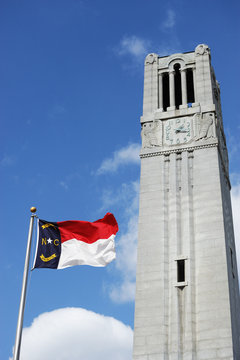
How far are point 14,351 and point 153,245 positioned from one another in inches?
694

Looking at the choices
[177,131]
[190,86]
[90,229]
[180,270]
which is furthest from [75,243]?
[190,86]

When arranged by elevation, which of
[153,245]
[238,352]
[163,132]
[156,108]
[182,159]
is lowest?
[238,352]

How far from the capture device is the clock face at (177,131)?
3875cm

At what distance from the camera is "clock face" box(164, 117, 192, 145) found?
38.8 m

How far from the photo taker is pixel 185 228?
3475 centimetres

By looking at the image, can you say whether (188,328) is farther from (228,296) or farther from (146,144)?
(146,144)

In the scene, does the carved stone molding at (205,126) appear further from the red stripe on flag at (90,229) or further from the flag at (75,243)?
the flag at (75,243)

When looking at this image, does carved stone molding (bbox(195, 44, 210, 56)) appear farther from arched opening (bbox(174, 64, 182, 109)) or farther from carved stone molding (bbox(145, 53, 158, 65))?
carved stone molding (bbox(145, 53, 158, 65))

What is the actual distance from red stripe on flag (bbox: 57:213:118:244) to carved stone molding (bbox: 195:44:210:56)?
24.2 metres

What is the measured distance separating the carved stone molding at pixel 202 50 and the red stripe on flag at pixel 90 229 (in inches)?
953

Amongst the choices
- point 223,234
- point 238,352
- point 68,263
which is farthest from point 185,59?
point 68,263

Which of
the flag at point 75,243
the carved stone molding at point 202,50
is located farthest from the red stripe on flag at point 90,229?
the carved stone molding at point 202,50

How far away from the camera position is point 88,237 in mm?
23016

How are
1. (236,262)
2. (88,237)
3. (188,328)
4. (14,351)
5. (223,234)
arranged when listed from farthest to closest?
(236,262), (223,234), (188,328), (88,237), (14,351)
